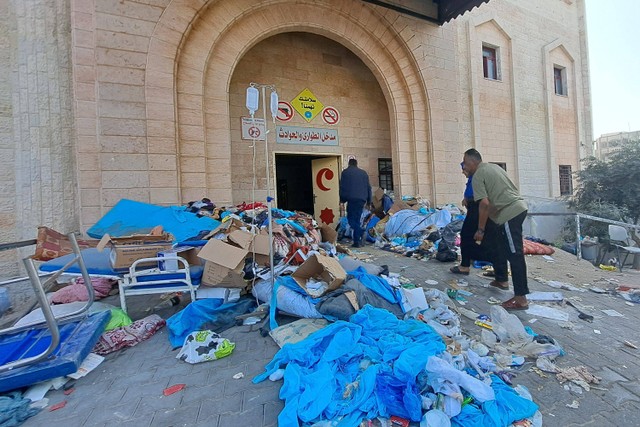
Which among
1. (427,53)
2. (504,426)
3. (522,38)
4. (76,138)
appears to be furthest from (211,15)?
(522,38)

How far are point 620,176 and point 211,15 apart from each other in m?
13.6

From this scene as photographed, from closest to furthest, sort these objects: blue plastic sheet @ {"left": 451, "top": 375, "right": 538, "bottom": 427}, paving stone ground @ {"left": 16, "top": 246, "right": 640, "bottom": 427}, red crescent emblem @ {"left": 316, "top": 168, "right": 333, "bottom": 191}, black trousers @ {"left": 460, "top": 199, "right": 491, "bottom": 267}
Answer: blue plastic sheet @ {"left": 451, "top": 375, "right": 538, "bottom": 427} < paving stone ground @ {"left": 16, "top": 246, "right": 640, "bottom": 427} < black trousers @ {"left": 460, "top": 199, "right": 491, "bottom": 267} < red crescent emblem @ {"left": 316, "top": 168, "right": 333, "bottom": 191}

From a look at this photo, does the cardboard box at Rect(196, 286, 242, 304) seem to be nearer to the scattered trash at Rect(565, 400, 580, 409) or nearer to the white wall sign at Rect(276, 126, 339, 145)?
the scattered trash at Rect(565, 400, 580, 409)

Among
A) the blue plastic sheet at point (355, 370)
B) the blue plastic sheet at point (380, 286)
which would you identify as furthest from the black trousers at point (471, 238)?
the blue plastic sheet at point (355, 370)

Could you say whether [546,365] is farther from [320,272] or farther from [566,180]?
[566,180]

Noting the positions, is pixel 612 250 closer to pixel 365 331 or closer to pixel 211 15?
pixel 365 331

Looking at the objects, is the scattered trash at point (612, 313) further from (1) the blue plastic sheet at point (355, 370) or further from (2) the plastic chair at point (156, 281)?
(2) the plastic chair at point (156, 281)

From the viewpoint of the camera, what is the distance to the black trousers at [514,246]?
326 centimetres

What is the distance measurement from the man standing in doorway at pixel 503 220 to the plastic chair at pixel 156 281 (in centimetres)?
331

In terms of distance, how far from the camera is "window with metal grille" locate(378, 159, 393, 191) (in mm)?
9078

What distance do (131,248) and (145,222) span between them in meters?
1.42

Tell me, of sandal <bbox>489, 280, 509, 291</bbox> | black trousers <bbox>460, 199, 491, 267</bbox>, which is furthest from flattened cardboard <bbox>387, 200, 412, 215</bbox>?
sandal <bbox>489, 280, 509, 291</bbox>

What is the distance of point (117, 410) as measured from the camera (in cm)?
190

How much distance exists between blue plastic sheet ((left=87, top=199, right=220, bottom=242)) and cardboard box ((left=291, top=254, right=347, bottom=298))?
184 centimetres
